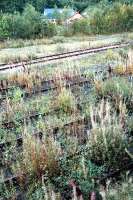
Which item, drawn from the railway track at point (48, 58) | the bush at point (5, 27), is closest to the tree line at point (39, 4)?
the bush at point (5, 27)

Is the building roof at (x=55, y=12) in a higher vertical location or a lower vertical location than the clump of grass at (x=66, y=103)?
lower

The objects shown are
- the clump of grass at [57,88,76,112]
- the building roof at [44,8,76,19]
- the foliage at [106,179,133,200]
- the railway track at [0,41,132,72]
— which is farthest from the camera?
the building roof at [44,8,76,19]

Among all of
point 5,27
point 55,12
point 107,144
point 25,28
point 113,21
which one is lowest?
point 55,12

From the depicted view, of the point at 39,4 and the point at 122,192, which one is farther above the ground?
the point at 39,4

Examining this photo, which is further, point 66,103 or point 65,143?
point 66,103

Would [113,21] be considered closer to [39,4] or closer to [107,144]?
[107,144]

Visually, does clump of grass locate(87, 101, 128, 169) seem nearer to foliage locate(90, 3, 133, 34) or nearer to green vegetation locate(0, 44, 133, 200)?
green vegetation locate(0, 44, 133, 200)

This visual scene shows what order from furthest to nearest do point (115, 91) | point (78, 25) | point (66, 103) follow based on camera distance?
point (78, 25)
point (115, 91)
point (66, 103)

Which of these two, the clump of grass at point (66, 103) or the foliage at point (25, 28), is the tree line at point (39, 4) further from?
the clump of grass at point (66, 103)

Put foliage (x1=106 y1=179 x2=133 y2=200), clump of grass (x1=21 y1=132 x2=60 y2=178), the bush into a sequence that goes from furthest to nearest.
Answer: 1. the bush
2. clump of grass (x1=21 y1=132 x2=60 y2=178)
3. foliage (x1=106 y1=179 x2=133 y2=200)

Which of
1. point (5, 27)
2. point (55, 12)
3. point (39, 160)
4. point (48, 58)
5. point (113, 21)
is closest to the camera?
point (39, 160)

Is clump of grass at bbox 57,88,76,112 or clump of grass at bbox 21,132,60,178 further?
clump of grass at bbox 57,88,76,112

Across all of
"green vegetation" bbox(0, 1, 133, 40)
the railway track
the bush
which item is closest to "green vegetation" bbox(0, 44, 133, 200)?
the railway track

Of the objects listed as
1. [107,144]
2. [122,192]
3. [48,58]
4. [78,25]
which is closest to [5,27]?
[78,25]
